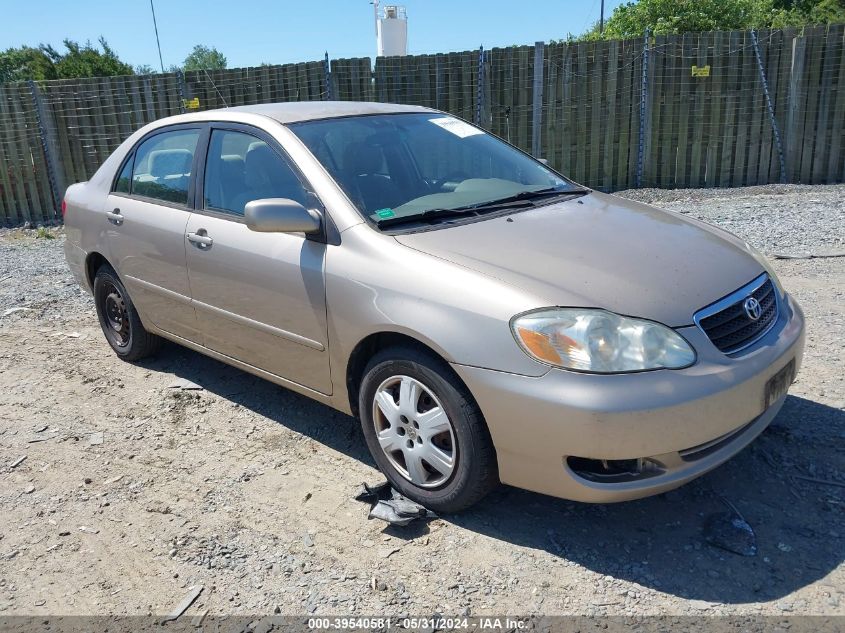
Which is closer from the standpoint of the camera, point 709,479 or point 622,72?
point 709,479

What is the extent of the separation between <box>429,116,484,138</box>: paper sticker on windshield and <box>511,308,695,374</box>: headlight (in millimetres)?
2045

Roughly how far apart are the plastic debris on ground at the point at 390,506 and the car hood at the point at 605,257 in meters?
1.14

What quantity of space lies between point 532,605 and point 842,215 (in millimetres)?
7902

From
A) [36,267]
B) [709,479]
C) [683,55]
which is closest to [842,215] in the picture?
[683,55]

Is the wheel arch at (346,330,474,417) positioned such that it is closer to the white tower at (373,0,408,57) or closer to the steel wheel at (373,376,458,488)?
the steel wheel at (373,376,458,488)

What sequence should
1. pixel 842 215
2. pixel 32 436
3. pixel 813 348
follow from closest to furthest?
pixel 32 436, pixel 813 348, pixel 842 215

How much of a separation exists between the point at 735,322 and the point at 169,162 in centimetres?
353

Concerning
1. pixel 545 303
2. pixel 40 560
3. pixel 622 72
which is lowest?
pixel 40 560

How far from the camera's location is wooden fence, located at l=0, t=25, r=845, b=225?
10742 millimetres

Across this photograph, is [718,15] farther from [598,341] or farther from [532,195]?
[598,341]

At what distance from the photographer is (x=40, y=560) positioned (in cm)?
323

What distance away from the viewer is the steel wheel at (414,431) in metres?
3.16

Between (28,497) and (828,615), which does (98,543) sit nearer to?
(28,497)

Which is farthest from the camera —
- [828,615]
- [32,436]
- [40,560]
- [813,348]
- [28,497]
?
[813,348]
